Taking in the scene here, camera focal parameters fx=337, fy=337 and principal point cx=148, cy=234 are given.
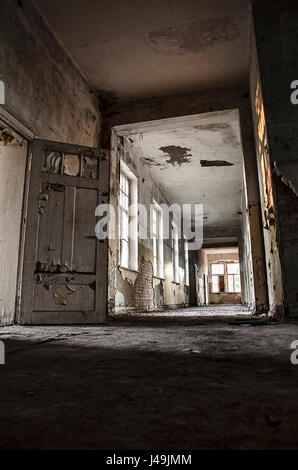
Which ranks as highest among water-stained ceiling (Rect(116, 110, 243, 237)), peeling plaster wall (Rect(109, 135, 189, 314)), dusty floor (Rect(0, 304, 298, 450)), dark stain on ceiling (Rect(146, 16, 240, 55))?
dark stain on ceiling (Rect(146, 16, 240, 55))

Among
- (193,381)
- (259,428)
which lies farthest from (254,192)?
(259,428)

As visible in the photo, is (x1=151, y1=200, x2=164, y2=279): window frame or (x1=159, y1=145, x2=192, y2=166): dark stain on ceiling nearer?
(x1=159, y1=145, x2=192, y2=166): dark stain on ceiling

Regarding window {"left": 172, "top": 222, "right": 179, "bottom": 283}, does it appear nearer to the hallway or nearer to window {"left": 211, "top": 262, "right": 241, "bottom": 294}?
the hallway

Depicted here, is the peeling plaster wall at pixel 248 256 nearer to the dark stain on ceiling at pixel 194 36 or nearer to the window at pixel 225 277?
the dark stain on ceiling at pixel 194 36

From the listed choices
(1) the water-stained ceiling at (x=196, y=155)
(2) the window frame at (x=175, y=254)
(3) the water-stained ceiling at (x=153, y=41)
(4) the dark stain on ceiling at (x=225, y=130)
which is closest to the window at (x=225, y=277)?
(1) the water-stained ceiling at (x=196, y=155)

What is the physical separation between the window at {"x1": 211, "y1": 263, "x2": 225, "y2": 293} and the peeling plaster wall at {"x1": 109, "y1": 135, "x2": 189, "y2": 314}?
38.9 ft

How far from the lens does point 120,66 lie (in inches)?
206

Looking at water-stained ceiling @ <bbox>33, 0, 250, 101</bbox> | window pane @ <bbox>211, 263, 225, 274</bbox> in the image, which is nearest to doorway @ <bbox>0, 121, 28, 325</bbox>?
water-stained ceiling @ <bbox>33, 0, 250, 101</bbox>

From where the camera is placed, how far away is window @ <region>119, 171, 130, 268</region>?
6.78 metres

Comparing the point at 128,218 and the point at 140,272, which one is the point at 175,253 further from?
the point at 128,218

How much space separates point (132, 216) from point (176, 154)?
7.03 feet

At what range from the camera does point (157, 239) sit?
9.39 m

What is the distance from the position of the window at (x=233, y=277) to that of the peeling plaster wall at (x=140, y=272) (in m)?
12.1

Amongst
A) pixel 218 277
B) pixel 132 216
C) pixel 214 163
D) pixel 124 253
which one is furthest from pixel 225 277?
pixel 124 253
